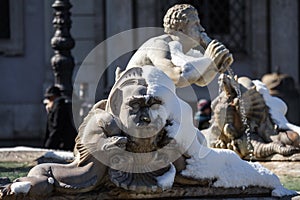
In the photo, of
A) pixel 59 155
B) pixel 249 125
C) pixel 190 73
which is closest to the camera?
pixel 190 73

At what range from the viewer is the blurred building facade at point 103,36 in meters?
19.7

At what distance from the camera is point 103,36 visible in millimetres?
19844

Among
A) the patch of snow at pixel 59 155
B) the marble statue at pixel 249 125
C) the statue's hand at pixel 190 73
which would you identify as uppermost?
the statue's hand at pixel 190 73

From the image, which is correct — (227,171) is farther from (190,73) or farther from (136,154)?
(190,73)

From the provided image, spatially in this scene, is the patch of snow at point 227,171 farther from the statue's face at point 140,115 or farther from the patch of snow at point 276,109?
the patch of snow at point 276,109

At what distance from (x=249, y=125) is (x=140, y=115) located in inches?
145

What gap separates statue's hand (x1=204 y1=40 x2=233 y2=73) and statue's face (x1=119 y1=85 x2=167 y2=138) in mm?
1029

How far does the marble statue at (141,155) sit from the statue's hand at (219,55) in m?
0.62

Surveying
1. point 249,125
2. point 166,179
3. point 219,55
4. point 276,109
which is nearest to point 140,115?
point 166,179

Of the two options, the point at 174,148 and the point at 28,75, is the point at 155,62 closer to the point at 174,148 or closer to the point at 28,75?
the point at 174,148

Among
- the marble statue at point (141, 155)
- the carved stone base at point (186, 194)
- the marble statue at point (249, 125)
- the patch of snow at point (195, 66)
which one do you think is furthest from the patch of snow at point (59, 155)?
the carved stone base at point (186, 194)

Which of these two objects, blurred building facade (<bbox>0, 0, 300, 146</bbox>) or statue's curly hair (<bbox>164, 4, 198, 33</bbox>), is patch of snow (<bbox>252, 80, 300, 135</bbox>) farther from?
blurred building facade (<bbox>0, 0, 300, 146</bbox>)

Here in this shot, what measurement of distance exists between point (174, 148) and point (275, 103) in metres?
3.69

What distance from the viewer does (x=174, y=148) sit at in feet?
21.5
